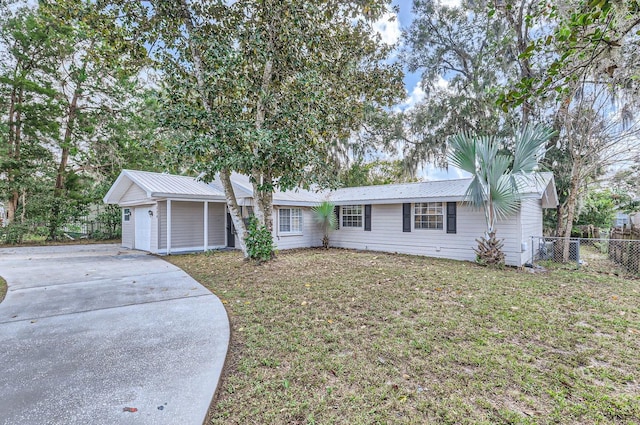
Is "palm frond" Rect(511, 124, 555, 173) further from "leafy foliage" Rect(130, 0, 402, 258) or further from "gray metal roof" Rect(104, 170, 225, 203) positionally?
"gray metal roof" Rect(104, 170, 225, 203)

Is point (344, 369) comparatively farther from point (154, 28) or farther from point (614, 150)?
point (614, 150)

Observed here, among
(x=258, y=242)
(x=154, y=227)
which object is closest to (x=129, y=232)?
(x=154, y=227)

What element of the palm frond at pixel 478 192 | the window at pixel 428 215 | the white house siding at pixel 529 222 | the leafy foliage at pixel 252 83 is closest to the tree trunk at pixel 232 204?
the leafy foliage at pixel 252 83

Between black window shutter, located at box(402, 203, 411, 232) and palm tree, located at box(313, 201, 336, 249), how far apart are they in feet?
9.51

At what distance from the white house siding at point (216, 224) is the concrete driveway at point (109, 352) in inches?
255

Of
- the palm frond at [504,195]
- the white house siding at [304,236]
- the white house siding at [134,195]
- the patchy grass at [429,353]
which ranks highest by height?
the white house siding at [134,195]

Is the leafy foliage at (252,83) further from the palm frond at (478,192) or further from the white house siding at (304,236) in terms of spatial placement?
the palm frond at (478,192)

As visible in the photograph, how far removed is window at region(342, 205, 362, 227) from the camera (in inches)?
480

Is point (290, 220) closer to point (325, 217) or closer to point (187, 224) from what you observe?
point (325, 217)

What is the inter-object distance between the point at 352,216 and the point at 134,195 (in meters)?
9.18

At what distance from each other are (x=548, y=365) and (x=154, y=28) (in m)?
10.8

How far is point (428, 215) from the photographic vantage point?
1028 centimetres

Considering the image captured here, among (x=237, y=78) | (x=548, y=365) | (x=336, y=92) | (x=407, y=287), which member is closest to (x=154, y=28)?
(x=237, y=78)

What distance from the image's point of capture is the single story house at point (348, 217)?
9367 mm
